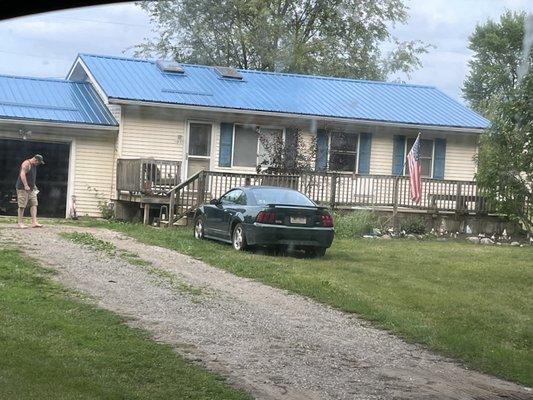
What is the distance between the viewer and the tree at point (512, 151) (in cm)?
1252

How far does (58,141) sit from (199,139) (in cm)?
355

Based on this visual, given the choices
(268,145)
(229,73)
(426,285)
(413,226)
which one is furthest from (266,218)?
(413,226)

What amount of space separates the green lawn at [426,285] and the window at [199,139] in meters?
3.57

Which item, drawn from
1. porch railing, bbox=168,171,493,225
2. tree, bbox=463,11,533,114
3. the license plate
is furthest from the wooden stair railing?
tree, bbox=463,11,533,114

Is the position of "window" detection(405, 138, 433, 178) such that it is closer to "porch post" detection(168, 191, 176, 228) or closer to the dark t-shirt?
"porch post" detection(168, 191, 176, 228)

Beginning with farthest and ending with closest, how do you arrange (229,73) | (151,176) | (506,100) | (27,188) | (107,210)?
(107,210)
(151,176)
(27,188)
(229,73)
(506,100)

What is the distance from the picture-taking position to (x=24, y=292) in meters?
10.7

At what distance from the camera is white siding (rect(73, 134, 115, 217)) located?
2262 cm

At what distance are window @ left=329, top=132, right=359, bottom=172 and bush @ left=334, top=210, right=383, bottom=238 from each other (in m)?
1.61

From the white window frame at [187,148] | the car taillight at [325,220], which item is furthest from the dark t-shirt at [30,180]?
the car taillight at [325,220]

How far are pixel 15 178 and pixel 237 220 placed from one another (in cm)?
713

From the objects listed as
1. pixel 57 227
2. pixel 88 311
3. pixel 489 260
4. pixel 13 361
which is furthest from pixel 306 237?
pixel 13 361

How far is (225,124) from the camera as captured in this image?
23.0 metres

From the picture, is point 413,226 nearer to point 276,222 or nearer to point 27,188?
point 276,222
